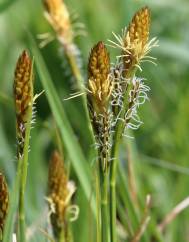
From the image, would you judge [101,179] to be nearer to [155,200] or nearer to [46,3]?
[46,3]

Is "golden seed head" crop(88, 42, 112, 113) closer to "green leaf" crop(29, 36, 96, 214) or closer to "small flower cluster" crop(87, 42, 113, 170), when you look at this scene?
"small flower cluster" crop(87, 42, 113, 170)

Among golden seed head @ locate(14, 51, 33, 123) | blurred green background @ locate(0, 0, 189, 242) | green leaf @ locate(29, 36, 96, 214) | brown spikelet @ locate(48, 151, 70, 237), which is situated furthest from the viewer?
blurred green background @ locate(0, 0, 189, 242)

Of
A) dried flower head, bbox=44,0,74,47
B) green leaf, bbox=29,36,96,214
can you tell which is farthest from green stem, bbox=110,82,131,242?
dried flower head, bbox=44,0,74,47

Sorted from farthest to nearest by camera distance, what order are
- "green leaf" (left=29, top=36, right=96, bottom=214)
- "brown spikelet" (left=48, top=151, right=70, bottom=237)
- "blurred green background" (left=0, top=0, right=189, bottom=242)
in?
"blurred green background" (left=0, top=0, right=189, bottom=242) → "green leaf" (left=29, top=36, right=96, bottom=214) → "brown spikelet" (left=48, top=151, right=70, bottom=237)

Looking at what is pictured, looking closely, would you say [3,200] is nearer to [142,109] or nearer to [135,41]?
[135,41]

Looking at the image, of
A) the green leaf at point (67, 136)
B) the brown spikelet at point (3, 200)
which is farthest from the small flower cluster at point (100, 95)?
the green leaf at point (67, 136)

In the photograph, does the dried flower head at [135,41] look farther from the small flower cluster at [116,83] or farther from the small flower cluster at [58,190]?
the small flower cluster at [58,190]

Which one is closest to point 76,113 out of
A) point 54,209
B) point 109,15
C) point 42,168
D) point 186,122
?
point 42,168

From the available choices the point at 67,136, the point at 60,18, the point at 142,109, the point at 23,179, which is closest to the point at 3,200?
the point at 23,179
